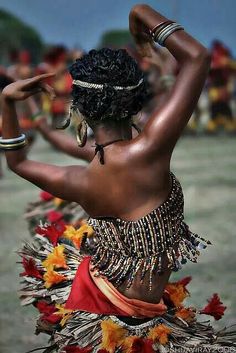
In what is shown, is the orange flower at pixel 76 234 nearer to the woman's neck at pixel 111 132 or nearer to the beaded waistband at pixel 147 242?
the beaded waistband at pixel 147 242

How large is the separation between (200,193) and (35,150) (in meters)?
6.14

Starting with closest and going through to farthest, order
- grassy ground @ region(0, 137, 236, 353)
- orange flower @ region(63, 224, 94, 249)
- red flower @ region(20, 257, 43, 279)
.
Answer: red flower @ region(20, 257, 43, 279), orange flower @ region(63, 224, 94, 249), grassy ground @ region(0, 137, 236, 353)

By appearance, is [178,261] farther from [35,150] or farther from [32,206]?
[35,150]

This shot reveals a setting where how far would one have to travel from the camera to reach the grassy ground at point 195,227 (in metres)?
4.70

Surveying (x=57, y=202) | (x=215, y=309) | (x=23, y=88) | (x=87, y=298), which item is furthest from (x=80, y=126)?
(x=57, y=202)

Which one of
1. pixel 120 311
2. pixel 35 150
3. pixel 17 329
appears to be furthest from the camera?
pixel 35 150

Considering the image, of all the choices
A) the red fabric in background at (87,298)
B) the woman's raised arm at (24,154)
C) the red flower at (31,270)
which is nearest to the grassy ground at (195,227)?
the red flower at (31,270)

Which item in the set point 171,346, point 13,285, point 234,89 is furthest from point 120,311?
point 234,89

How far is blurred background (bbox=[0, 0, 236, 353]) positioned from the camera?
17.3ft

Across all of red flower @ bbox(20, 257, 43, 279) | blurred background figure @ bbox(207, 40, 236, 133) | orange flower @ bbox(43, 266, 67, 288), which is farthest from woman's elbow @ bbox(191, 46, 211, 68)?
blurred background figure @ bbox(207, 40, 236, 133)

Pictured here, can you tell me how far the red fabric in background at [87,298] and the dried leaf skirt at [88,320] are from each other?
14mm

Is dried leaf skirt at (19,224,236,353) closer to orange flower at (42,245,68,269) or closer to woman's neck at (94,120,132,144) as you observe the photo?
orange flower at (42,245,68,269)

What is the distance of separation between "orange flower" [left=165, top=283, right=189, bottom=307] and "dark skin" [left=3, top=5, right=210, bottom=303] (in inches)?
11.8

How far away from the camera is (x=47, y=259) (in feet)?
10.8
